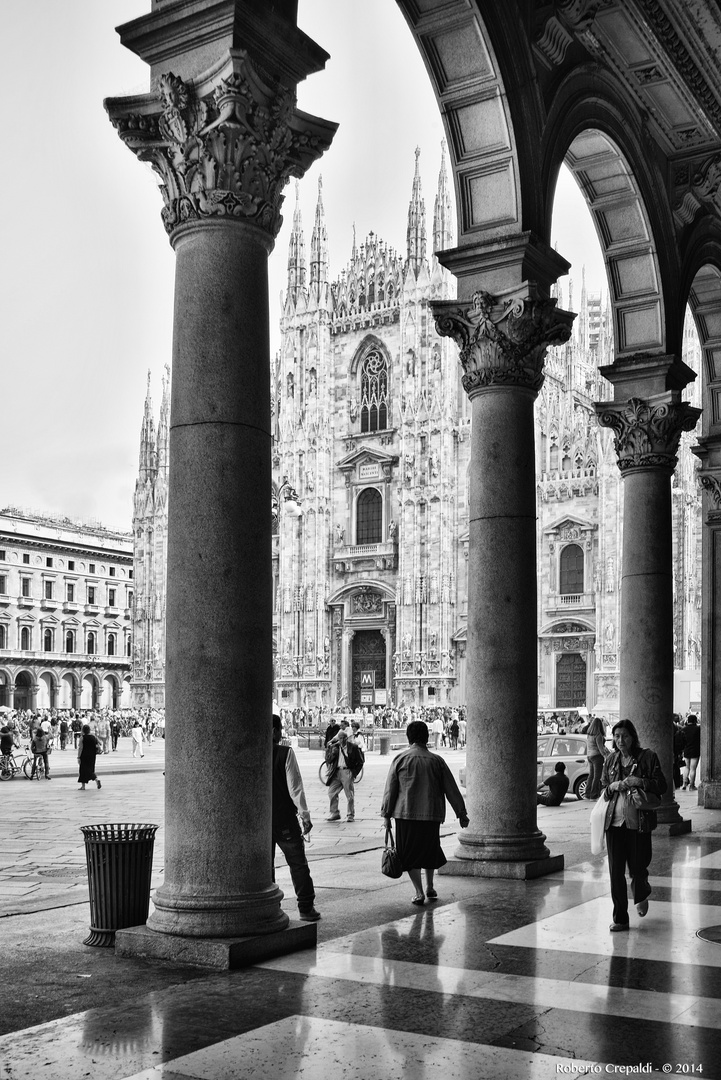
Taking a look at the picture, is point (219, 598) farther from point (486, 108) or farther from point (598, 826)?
point (486, 108)

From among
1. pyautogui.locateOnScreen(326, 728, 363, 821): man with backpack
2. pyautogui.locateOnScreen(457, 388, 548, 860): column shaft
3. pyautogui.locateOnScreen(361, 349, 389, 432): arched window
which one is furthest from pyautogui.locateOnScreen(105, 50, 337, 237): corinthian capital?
pyautogui.locateOnScreen(361, 349, 389, 432): arched window

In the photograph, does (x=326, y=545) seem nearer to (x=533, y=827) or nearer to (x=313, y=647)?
(x=313, y=647)

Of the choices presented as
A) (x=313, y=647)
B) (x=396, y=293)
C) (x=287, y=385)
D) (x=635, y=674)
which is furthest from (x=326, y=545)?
(x=635, y=674)

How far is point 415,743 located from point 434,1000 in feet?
10.6

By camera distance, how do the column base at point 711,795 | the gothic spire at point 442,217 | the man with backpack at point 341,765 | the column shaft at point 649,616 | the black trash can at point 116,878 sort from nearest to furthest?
the black trash can at point 116,878
the column shaft at point 649,616
the column base at point 711,795
the man with backpack at point 341,765
the gothic spire at point 442,217

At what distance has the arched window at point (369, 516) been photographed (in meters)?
59.6

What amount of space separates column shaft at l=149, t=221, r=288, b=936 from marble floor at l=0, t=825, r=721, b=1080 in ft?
1.96

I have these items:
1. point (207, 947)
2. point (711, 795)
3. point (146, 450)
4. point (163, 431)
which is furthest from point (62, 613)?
point (207, 947)

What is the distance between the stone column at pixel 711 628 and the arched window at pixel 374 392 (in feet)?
147

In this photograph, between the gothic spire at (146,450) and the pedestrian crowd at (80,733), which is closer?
the pedestrian crowd at (80,733)

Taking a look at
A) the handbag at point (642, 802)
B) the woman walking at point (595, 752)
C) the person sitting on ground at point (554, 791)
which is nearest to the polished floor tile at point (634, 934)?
the handbag at point (642, 802)

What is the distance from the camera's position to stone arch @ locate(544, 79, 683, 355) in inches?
478

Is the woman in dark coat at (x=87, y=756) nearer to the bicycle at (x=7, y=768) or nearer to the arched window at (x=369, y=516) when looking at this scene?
the bicycle at (x=7, y=768)

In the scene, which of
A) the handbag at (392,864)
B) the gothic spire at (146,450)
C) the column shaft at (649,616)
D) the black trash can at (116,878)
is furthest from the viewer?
the gothic spire at (146,450)
